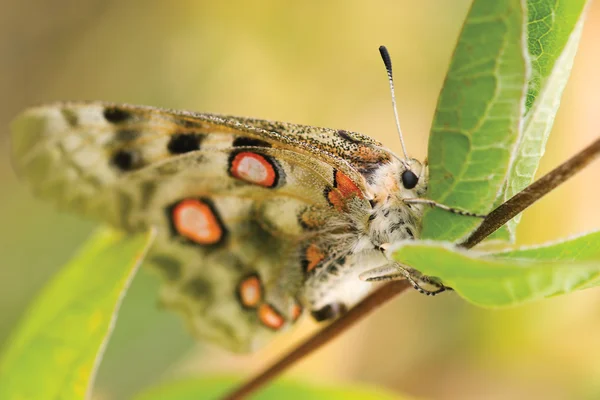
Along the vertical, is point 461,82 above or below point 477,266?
above

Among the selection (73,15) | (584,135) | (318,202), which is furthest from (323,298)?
(73,15)

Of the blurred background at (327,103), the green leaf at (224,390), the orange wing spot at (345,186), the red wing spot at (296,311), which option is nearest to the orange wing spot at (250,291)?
the red wing spot at (296,311)

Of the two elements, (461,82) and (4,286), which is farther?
(4,286)

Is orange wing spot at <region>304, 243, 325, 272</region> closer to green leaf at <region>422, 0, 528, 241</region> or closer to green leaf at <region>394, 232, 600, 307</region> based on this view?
green leaf at <region>422, 0, 528, 241</region>

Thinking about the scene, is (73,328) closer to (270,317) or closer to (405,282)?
(270,317)

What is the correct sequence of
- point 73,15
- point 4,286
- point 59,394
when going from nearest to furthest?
point 59,394, point 4,286, point 73,15

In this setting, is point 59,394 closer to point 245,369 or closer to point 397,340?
point 245,369
